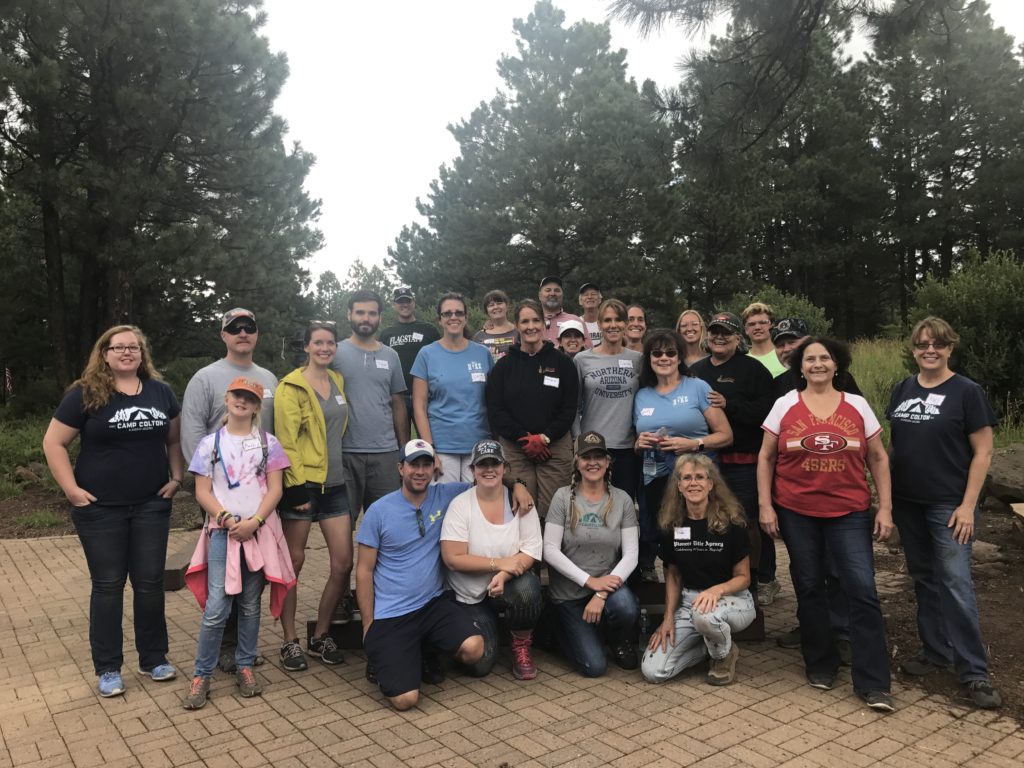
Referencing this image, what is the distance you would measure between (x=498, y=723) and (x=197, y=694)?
5.28ft

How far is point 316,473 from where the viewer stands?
4.37 metres

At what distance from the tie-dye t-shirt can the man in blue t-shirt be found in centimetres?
62

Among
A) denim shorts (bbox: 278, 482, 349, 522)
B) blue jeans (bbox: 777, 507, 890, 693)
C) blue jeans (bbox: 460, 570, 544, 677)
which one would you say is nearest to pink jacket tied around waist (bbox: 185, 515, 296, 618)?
denim shorts (bbox: 278, 482, 349, 522)

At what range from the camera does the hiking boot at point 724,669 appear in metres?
4.05

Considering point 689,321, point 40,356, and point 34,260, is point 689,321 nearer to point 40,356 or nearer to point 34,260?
point 34,260

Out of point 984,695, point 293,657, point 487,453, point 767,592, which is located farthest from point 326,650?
point 984,695

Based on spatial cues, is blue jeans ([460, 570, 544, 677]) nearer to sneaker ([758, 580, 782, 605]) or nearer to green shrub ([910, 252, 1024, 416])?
sneaker ([758, 580, 782, 605])

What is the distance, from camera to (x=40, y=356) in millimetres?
20422

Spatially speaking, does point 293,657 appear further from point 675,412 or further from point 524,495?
point 675,412

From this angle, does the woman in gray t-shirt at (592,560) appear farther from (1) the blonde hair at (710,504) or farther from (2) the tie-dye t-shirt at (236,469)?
(2) the tie-dye t-shirt at (236,469)

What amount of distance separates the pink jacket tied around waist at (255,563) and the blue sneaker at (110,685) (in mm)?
639

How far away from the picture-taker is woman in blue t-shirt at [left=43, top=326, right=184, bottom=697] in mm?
3984

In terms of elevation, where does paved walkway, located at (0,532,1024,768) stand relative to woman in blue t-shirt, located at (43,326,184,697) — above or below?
below

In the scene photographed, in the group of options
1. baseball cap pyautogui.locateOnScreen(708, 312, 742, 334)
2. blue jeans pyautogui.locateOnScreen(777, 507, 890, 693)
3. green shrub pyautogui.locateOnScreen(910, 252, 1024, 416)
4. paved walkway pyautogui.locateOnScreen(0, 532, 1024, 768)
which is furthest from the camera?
green shrub pyautogui.locateOnScreen(910, 252, 1024, 416)
